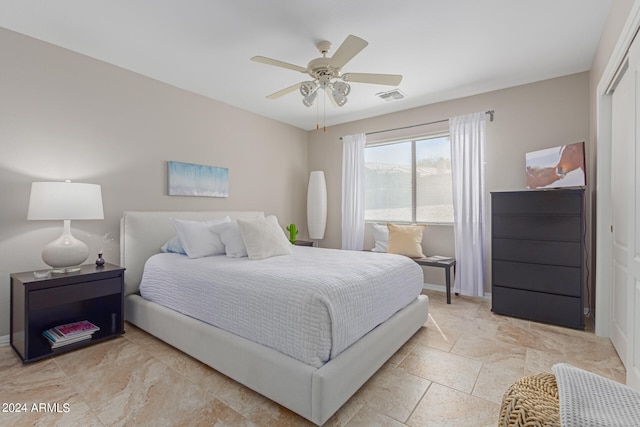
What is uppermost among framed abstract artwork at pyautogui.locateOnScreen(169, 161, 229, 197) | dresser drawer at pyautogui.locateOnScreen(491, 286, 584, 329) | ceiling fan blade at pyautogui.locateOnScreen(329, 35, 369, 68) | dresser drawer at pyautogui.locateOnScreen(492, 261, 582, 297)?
ceiling fan blade at pyautogui.locateOnScreen(329, 35, 369, 68)

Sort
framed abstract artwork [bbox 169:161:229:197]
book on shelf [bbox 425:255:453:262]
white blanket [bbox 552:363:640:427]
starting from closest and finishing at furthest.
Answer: white blanket [bbox 552:363:640:427] < framed abstract artwork [bbox 169:161:229:197] < book on shelf [bbox 425:255:453:262]

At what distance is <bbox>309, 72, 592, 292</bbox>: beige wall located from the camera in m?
3.16

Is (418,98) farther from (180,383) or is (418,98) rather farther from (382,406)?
(180,383)

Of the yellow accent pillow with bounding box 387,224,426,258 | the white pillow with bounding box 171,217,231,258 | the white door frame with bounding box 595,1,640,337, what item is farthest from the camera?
the yellow accent pillow with bounding box 387,224,426,258

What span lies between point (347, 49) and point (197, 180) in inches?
95.6

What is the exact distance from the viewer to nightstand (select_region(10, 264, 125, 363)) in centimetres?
214

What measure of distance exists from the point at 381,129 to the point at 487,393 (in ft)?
11.8

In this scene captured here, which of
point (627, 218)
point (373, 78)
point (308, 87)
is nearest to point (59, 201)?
point (308, 87)

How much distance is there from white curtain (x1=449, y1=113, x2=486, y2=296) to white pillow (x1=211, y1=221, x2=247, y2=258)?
2.63 meters

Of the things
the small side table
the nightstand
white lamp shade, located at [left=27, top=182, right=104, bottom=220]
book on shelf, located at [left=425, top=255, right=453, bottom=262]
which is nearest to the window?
book on shelf, located at [left=425, top=255, right=453, bottom=262]

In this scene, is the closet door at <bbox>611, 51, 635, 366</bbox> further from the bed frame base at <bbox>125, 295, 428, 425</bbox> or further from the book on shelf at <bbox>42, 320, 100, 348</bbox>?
the book on shelf at <bbox>42, 320, 100, 348</bbox>

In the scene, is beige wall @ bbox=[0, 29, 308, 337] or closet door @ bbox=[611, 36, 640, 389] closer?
closet door @ bbox=[611, 36, 640, 389]

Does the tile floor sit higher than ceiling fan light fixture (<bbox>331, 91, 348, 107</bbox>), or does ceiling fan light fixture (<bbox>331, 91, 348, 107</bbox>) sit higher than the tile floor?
ceiling fan light fixture (<bbox>331, 91, 348, 107</bbox>)

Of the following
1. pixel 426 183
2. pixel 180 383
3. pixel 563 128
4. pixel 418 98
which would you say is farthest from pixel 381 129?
pixel 180 383
